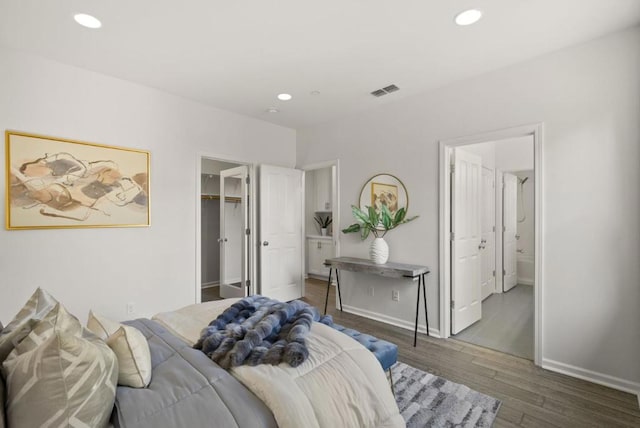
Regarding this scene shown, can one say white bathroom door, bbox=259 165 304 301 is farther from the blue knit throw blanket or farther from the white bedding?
the white bedding

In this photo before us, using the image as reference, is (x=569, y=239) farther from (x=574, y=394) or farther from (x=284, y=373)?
(x=284, y=373)

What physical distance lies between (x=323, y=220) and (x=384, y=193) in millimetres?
3030

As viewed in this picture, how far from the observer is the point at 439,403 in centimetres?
215

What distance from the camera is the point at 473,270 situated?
3693 mm

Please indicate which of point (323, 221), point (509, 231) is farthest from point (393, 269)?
point (323, 221)

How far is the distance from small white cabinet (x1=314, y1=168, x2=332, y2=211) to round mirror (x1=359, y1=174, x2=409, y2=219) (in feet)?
8.55

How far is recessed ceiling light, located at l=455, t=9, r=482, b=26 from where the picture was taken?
2.11 m

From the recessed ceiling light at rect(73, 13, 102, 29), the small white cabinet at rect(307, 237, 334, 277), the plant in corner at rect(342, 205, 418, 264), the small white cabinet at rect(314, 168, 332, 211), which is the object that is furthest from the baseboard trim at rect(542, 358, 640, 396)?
the small white cabinet at rect(314, 168, 332, 211)

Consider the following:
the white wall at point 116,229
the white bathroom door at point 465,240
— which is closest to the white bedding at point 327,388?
the white bathroom door at point 465,240

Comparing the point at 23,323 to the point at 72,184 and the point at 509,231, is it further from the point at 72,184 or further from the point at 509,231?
the point at 509,231

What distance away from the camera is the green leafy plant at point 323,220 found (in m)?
6.65

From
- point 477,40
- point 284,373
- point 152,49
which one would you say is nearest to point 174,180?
point 152,49

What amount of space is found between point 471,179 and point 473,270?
1090 mm

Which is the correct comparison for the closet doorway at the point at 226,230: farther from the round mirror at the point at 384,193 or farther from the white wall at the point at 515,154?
the white wall at the point at 515,154
